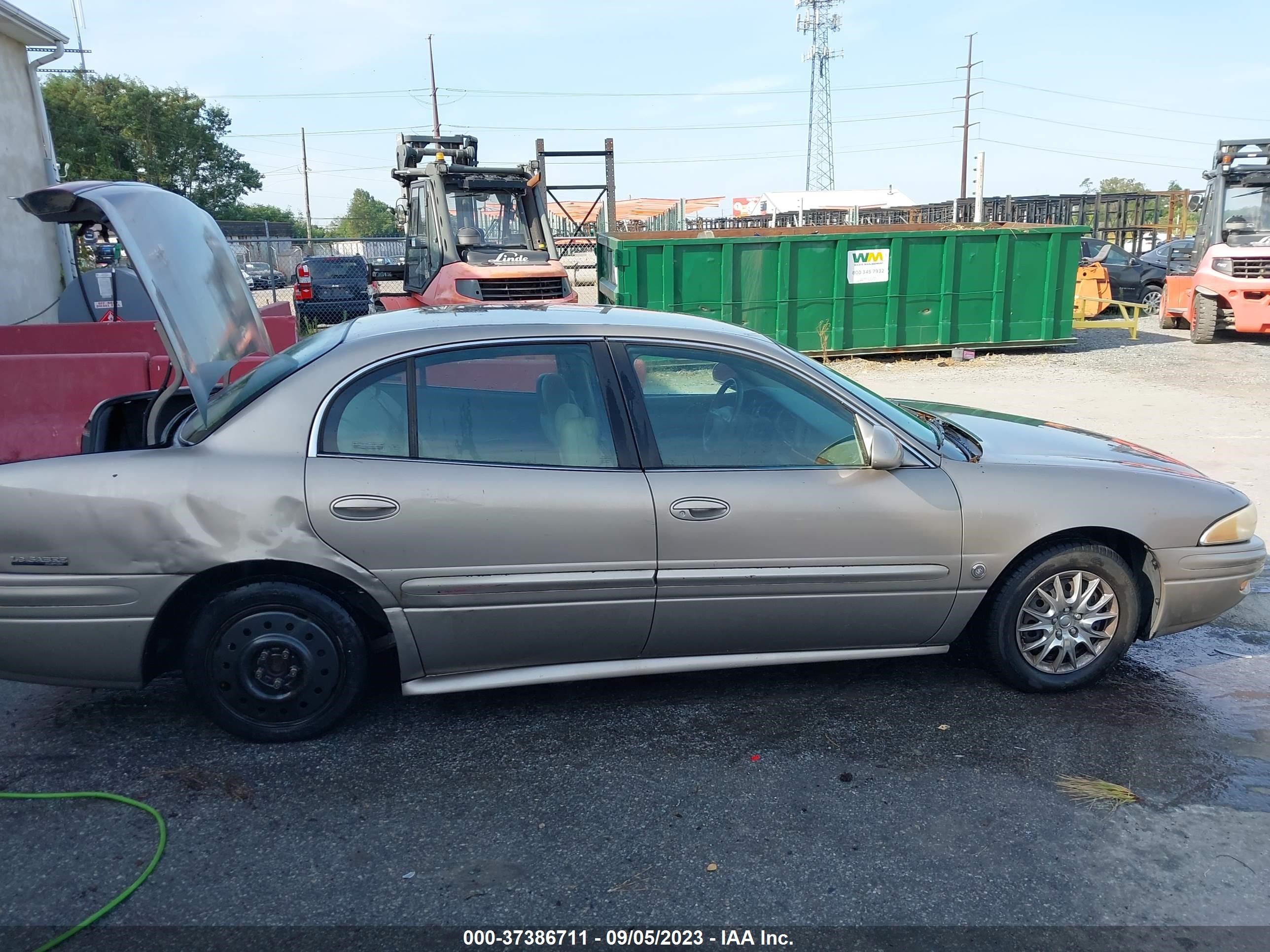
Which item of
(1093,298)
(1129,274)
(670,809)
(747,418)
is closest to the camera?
(670,809)

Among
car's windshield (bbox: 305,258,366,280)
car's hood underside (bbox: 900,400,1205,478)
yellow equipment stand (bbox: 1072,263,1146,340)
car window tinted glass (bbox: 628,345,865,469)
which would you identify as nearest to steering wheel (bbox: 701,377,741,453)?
car window tinted glass (bbox: 628,345,865,469)

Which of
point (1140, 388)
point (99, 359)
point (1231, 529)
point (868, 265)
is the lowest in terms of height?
point (1140, 388)

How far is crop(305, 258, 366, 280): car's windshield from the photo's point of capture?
73.6 ft

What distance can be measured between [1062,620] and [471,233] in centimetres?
923

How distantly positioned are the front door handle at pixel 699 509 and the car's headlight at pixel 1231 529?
200 cm

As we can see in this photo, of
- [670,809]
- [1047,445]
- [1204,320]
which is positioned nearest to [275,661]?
[670,809]

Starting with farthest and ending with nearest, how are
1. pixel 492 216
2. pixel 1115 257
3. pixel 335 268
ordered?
pixel 335 268
pixel 1115 257
pixel 492 216

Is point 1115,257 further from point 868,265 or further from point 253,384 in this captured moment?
point 253,384

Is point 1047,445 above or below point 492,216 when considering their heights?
below

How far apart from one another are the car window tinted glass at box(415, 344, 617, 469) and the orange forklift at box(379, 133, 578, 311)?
25.0 feet

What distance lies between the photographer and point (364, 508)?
349cm

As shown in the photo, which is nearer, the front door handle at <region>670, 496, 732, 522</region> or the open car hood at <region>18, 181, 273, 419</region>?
the front door handle at <region>670, 496, 732, 522</region>

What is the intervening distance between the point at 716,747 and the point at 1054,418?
7.72 metres

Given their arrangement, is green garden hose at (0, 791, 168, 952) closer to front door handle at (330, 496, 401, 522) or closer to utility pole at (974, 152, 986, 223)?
front door handle at (330, 496, 401, 522)
